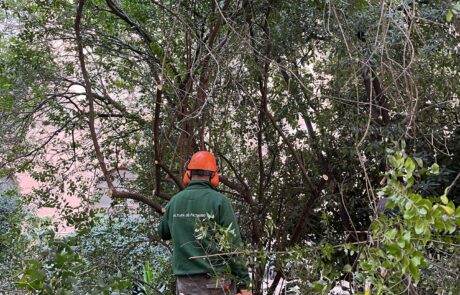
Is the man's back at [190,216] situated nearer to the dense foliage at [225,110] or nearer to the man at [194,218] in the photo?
the man at [194,218]

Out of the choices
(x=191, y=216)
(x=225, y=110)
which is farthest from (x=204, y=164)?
(x=225, y=110)

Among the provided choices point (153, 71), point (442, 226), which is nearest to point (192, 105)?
point (153, 71)

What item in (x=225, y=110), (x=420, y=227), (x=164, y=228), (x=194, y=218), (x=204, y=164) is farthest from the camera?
(x=225, y=110)

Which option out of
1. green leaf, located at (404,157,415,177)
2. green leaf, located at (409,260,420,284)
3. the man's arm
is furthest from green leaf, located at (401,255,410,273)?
the man's arm

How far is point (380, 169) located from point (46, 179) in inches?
148

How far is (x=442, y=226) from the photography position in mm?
1816

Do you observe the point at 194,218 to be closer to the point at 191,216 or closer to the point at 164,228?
the point at 191,216

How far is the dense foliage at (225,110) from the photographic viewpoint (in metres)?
4.77

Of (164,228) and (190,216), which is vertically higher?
(190,216)

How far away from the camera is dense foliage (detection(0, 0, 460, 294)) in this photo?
477cm

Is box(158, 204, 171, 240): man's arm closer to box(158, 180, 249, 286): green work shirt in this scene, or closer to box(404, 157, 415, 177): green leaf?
box(158, 180, 249, 286): green work shirt

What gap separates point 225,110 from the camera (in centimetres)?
509

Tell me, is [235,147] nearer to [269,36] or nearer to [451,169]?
[269,36]

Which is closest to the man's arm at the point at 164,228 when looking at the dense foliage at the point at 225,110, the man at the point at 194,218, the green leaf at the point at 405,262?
the man at the point at 194,218
